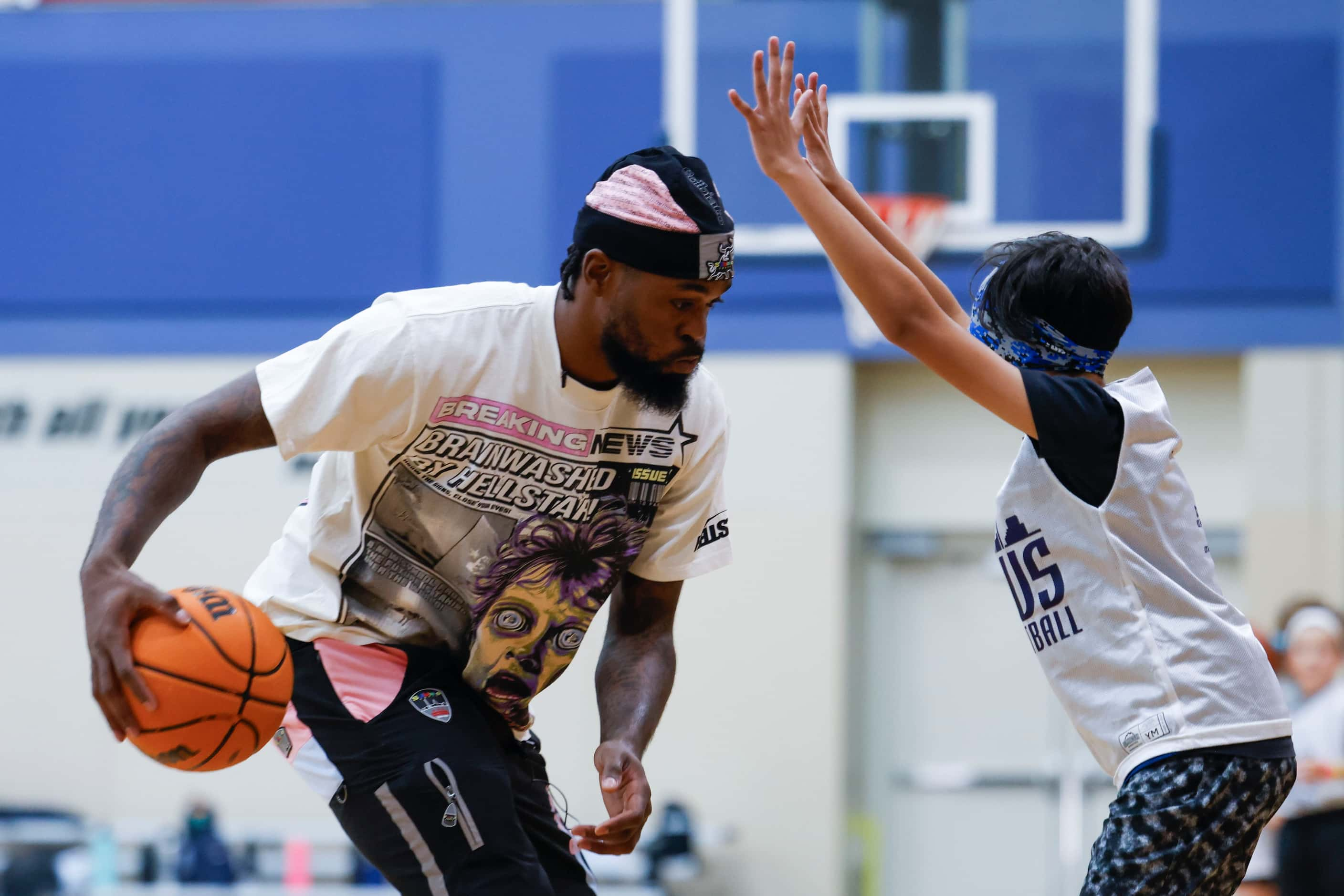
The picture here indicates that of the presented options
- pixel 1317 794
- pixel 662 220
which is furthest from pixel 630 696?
pixel 1317 794

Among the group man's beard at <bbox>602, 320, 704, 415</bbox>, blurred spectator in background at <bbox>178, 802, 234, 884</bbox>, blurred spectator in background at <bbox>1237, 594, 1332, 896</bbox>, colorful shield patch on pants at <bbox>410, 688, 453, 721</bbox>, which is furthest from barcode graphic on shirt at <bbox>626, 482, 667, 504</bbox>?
blurred spectator in background at <bbox>178, 802, 234, 884</bbox>

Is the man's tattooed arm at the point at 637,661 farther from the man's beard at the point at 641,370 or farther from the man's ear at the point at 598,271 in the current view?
the man's ear at the point at 598,271

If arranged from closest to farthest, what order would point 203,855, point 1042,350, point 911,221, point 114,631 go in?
1. point 114,631
2. point 1042,350
3. point 203,855
4. point 911,221

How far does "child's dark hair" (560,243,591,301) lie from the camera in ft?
10.3

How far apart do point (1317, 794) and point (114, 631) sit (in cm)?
522

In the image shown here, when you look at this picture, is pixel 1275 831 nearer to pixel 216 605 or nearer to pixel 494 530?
pixel 494 530

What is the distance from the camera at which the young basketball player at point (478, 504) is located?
2957mm

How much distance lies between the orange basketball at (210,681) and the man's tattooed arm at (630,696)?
2.20 ft

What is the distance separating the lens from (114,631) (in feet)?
8.84

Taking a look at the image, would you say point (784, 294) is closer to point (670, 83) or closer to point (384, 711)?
point (670, 83)

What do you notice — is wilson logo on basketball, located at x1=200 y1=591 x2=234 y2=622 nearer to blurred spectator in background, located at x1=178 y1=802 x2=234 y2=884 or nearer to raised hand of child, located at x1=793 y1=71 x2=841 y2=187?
raised hand of child, located at x1=793 y1=71 x2=841 y2=187

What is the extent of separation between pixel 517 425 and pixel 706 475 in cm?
49

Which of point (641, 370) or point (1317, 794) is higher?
point (641, 370)

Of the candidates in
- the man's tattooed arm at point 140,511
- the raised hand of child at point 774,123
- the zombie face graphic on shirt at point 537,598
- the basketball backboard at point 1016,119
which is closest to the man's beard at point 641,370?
the zombie face graphic on shirt at point 537,598
